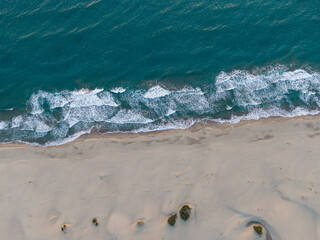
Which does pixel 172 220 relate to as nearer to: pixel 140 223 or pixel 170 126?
pixel 140 223

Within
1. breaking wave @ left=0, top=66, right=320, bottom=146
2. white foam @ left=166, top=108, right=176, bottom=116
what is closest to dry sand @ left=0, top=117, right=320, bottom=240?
breaking wave @ left=0, top=66, right=320, bottom=146

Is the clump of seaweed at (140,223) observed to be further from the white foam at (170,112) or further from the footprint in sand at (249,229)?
the white foam at (170,112)

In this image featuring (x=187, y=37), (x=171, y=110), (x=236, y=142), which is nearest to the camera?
(x=236, y=142)

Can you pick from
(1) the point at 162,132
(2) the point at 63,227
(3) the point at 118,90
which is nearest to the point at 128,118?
(3) the point at 118,90

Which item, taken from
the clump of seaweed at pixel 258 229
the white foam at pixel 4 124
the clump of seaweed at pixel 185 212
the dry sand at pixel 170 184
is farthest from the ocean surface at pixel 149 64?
the clump of seaweed at pixel 258 229

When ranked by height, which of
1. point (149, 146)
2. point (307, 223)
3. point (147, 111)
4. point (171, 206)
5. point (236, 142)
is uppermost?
point (147, 111)

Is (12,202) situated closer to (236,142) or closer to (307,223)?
(236,142)

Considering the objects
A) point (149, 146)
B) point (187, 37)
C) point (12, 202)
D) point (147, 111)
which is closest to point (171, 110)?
point (147, 111)
